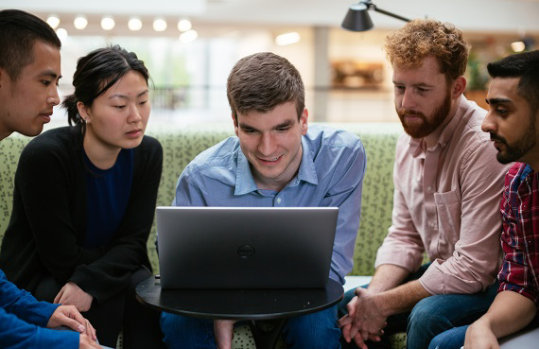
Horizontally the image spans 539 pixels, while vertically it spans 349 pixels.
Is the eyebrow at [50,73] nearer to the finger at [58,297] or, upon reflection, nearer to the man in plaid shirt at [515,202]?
the finger at [58,297]

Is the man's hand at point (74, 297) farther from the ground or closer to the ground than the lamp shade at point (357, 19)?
closer to the ground

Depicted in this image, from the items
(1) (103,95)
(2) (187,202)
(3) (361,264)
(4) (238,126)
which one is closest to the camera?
(4) (238,126)

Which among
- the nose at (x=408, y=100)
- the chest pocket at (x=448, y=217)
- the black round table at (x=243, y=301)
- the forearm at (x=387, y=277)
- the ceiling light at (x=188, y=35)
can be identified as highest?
the ceiling light at (x=188, y=35)

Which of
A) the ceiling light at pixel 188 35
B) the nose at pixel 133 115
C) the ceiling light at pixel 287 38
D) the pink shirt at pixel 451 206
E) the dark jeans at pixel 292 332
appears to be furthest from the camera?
the ceiling light at pixel 287 38

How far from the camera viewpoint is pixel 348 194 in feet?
6.81

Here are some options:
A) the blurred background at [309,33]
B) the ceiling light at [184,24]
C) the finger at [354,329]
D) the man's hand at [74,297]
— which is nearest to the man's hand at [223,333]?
the finger at [354,329]

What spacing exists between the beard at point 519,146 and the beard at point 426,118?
0.40 m

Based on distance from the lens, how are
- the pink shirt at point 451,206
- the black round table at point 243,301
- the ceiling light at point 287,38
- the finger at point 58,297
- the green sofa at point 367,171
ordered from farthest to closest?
the ceiling light at point 287,38
the green sofa at point 367,171
the finger at point 58,297
the pink shirt at point 451,206
the black round table at point 243,301

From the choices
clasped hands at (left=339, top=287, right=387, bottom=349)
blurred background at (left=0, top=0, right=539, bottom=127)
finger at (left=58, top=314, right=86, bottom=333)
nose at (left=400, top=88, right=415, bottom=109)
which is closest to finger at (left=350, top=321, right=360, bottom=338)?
clasped hands at (left=339, top=287, right=387, bottom=349)

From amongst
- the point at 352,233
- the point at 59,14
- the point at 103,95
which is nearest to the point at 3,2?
the point at 59,14

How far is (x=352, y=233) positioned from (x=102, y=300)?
872mm

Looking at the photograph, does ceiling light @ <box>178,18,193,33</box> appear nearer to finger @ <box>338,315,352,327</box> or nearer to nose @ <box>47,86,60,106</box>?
nose @ <box>47,86,60,106</box>

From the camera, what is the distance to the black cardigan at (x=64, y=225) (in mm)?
2143

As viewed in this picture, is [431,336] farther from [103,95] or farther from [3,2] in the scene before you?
[3,2]
